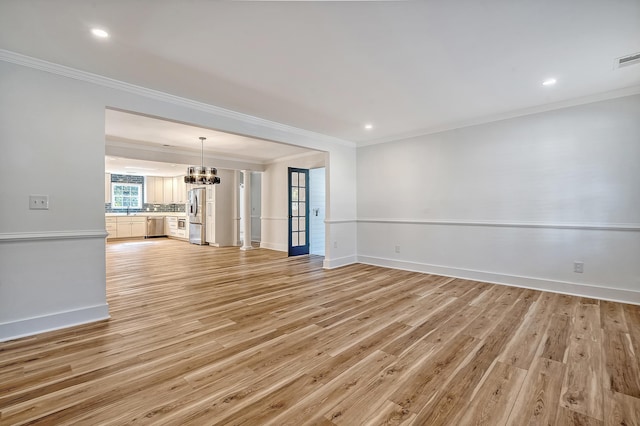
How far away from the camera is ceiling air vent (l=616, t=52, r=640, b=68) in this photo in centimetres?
254

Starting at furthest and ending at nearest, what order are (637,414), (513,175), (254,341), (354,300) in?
(513,175), (354,300), (254,341), (637,414)

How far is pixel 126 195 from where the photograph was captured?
438 inches

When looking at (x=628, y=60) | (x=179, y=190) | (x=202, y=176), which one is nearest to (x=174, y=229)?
(x=179, y=190)

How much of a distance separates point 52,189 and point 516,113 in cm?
552

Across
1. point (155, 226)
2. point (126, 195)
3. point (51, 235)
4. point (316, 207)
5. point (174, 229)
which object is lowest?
point (174, 229)

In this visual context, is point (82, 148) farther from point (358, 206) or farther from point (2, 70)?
point (358, 206)

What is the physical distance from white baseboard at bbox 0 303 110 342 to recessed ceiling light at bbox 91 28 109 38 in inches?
96.2

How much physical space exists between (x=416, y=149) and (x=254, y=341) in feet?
13.4

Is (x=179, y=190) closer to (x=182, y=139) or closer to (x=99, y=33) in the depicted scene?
(x=182, y=139)

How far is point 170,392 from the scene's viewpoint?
67.1 inches

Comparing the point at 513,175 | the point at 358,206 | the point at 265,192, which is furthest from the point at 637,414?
the point at 265,192

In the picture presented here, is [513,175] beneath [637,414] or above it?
above

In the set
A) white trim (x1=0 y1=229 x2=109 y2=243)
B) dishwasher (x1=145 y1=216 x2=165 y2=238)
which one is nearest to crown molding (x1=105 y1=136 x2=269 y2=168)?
white trim (x1=0 y1=229 x2=109 y2=243)

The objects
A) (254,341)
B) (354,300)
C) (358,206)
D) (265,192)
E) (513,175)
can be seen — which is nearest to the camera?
(254,341)
